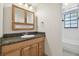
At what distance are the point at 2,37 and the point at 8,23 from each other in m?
0.26

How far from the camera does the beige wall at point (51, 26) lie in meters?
1.75

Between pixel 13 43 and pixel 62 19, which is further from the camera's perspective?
pixel 62 19

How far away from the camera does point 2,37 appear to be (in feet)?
5.22

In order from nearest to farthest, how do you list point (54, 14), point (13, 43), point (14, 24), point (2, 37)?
1. point (13, 43)
2. point (2, 37)
3. point (14, 24)
4. point (54, 14)

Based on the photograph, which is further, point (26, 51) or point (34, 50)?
point (34, 50)

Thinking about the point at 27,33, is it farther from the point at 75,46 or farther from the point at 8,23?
the point at 75,46

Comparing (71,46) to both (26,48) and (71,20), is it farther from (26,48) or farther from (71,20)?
(26,48)

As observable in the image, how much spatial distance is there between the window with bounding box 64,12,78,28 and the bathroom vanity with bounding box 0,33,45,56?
513 mm

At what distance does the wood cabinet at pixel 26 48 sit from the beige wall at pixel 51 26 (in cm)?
13

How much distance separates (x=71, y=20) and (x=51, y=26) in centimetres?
39

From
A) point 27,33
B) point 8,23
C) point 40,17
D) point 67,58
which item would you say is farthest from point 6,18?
point 67,58

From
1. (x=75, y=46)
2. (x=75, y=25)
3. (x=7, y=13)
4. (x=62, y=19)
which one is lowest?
(x=75, y=46)

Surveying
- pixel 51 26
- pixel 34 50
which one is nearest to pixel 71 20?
pixel 51 26

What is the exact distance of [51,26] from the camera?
71.4 inches
